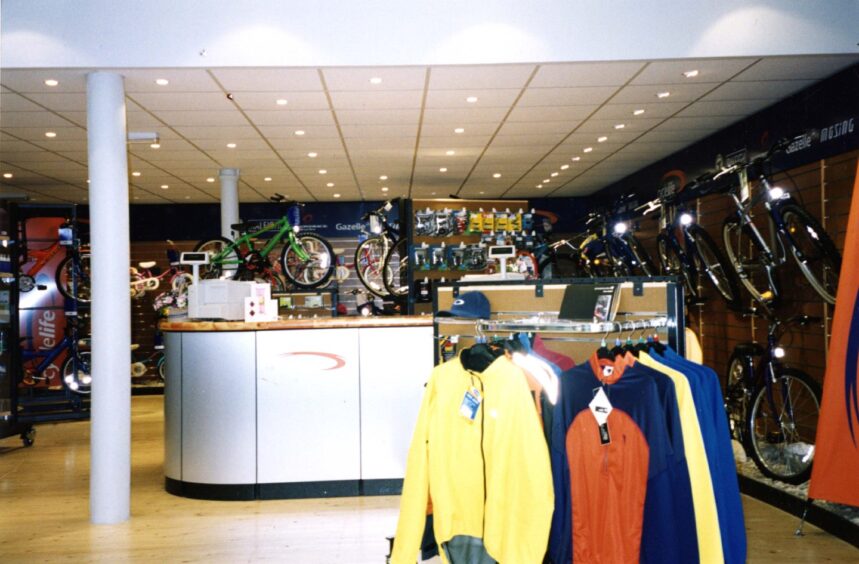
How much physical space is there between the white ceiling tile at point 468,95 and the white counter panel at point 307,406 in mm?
2148

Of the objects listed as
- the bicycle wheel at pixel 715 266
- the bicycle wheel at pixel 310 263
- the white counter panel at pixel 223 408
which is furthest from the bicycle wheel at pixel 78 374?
the bicycle wheel at pixel 715 266

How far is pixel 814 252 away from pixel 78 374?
9.20 m

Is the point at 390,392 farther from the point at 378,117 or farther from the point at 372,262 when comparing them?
the point at 372,262

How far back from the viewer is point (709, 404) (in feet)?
8.34

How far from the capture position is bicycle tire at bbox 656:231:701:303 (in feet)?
24.1

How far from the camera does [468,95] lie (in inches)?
233

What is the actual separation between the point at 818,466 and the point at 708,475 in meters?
2.25

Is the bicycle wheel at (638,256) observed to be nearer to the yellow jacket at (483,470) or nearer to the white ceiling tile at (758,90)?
the white ceiling tile at (758,90)

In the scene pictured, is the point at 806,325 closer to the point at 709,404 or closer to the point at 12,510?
the point at 709,404

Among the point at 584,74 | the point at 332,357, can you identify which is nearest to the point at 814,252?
the point at 584,74

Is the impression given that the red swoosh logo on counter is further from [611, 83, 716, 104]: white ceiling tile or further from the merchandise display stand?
[611, 83, 716, 104]: white ceiling tile

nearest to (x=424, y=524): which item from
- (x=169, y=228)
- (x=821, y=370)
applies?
(x=821, y=370)

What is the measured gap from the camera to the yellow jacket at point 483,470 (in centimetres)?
249

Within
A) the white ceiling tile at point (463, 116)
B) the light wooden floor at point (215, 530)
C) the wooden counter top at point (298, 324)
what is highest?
the white ceiling tile at point (463, 116)
